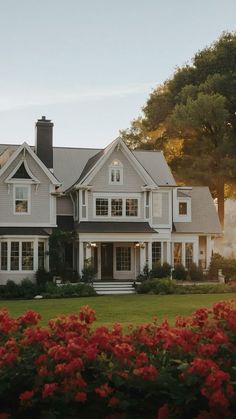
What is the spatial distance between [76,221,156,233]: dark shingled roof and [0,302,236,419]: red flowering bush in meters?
26.5

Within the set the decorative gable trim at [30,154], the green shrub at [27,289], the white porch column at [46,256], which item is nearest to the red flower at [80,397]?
the green shrub at [27,289]

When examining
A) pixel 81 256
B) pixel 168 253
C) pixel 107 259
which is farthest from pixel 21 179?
pixel 168 253

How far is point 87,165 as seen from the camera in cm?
3853

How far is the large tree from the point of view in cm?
4606

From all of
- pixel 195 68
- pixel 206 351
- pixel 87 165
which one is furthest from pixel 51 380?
pixel 195 68

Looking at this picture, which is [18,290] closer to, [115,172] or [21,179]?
[21,179]

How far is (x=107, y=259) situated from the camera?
37062 mm

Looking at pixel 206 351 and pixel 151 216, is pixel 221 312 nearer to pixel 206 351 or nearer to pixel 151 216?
pixel 206 351

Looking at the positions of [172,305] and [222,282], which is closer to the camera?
[172,305]

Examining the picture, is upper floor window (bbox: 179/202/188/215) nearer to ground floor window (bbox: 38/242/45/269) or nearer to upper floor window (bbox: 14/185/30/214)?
ground floor window (bbox: 38/242/45/269)

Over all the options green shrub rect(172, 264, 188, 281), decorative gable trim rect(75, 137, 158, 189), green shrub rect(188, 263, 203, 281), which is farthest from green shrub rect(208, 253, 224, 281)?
decorative gable trim rect(75, 137, 158, 189)

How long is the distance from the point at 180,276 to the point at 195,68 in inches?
845

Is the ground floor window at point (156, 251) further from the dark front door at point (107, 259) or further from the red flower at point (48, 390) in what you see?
the red flower at point (48, 390)

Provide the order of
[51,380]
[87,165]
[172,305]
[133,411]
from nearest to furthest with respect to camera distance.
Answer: [51,380]
[133,411]
[172,305]
[87,165]
